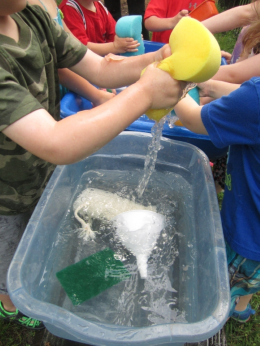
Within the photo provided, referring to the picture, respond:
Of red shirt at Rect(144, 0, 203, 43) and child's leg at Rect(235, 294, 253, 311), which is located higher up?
red shirt at Rect(144, 0, 203, 43)

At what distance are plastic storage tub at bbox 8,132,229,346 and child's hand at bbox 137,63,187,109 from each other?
0.38 metres

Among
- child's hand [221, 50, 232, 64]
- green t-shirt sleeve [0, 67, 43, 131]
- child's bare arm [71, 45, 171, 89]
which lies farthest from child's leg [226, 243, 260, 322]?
child's hand [221, 50, 232, 64]

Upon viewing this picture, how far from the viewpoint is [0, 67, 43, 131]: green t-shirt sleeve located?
469mm

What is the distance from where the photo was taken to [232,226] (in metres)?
0.80

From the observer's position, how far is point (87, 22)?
1.63 metres

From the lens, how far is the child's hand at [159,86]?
1.69ft

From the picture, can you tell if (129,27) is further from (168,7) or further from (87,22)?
(168,7)

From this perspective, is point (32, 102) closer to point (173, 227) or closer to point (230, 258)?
point (173, 227)

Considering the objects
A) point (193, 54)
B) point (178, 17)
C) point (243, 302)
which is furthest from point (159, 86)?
point (178, 17)

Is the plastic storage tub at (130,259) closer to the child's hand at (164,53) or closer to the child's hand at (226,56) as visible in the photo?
the child's hand at (164,53)

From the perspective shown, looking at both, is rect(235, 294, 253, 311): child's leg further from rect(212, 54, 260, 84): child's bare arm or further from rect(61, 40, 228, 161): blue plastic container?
rect(212, 54, 260, 84): child's bare arm

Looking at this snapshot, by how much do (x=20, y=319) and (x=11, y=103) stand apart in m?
0.88

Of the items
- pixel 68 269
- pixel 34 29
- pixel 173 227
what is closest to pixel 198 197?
pixel 173 227

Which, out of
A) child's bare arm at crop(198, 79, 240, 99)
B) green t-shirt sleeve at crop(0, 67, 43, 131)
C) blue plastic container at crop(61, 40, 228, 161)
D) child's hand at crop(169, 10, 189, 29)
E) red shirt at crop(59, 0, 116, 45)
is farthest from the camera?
child's hand at crop(169, 10, 189, 29)
